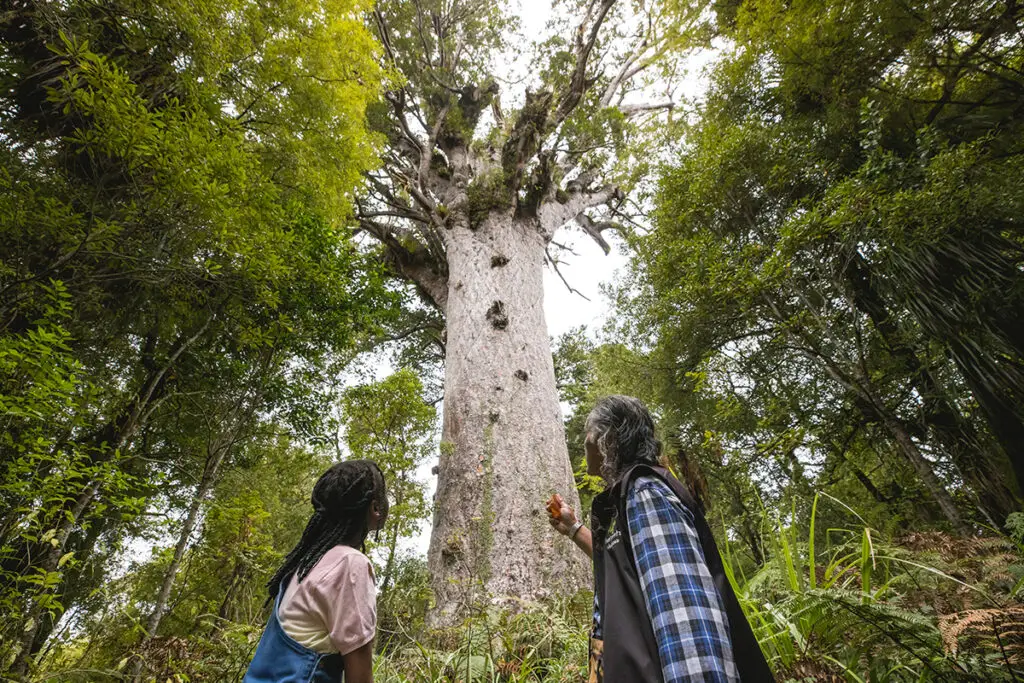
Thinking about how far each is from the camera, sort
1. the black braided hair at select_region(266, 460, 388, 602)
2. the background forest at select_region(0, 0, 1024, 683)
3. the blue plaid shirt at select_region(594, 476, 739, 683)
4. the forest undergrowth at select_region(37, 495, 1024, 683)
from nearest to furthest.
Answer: the blue plaid shirt at select_region(594, 476, 739, 683), the forest undergrowth at select_region(37, 495, 1024, 683), the black braided hair at select_region(266, 460, 388, 602), the background forest at select_region(0, 0, 1024, 683)

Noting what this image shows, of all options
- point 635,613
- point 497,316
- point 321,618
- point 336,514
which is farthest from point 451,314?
point 635,613

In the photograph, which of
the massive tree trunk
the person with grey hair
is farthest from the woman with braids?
the massive tree trunk

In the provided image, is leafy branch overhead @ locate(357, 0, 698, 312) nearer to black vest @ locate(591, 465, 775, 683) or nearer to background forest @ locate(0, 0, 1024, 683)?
background forest @ locate(0, 0, 1024, 683)

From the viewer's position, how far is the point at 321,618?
1.22 m

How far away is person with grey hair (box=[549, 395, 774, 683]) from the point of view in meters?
0.88

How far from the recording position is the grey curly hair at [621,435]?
1.32 metres

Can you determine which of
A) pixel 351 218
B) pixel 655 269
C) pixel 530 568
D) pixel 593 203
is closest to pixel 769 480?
pixel 655 269

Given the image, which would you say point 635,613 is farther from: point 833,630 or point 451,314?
point 451,314

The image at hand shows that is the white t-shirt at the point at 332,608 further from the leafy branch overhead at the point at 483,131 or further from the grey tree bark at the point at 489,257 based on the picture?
the leafy branch overhead at the point at 483,131

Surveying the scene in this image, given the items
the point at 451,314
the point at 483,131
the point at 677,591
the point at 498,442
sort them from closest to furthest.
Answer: the point at 677,591, the point at 498,442, the point at 451,314, the point at 483,131

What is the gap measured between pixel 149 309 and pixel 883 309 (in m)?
6.73

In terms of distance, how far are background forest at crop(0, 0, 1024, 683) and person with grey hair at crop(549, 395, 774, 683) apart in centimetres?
68

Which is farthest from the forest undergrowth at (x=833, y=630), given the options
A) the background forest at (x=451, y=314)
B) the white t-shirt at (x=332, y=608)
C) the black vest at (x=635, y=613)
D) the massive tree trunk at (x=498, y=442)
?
the white t-shirt at (x=332, y=608)

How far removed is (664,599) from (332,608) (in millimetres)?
855
